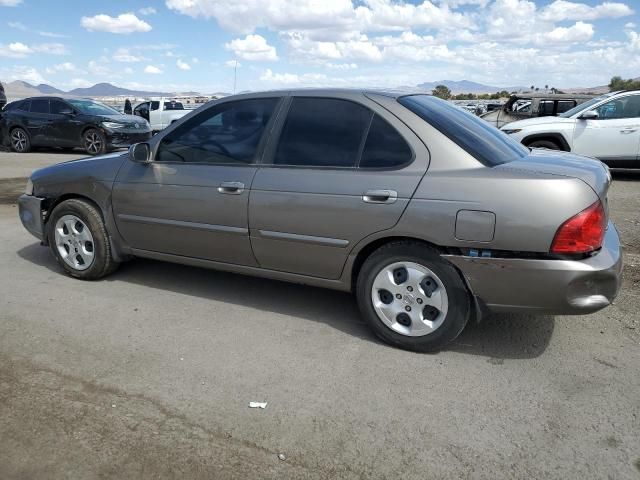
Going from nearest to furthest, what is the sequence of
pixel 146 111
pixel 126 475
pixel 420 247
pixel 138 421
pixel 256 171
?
pixel 126 475 < pixel 138 421 < pixel 420 247 < pixel 256 171 < pixel 146 111

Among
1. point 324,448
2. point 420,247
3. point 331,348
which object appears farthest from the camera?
point 331,348

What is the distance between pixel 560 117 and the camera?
401 inches

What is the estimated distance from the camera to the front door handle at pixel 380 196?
3287mm

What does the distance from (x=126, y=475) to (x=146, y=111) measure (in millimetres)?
23839

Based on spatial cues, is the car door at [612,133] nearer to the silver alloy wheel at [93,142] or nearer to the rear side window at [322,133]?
the rear side window at [322,133]

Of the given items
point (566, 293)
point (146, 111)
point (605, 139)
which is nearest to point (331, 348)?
point (566, 293)

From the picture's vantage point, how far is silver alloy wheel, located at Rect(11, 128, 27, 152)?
15164mm

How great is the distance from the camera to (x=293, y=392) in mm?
2994

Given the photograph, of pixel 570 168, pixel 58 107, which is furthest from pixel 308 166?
pixel 58 107

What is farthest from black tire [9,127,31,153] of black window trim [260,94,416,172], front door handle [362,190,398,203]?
front door handle [362,190,398,203]

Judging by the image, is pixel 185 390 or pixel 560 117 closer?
pixel 185 390

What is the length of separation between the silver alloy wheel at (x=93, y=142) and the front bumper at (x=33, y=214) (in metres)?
9.58

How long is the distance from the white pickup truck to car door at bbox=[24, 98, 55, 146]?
6.37 meters

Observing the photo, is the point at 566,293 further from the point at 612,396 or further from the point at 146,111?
the point at 146,111
